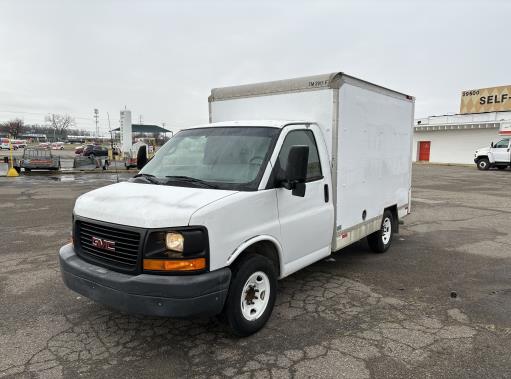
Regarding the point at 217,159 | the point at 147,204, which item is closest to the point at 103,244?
the point at 147,204

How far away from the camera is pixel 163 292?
3.12 meters

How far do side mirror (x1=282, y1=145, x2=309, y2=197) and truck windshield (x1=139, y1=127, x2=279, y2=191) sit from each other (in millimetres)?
275

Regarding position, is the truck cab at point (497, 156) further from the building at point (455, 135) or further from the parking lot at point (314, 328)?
the parking lot at point (314, 328)

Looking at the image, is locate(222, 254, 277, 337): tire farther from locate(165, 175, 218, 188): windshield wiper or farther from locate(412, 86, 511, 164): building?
locate(412, 86, 511, 164): building

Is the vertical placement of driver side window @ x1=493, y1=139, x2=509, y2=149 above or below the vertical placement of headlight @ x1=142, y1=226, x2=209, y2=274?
above

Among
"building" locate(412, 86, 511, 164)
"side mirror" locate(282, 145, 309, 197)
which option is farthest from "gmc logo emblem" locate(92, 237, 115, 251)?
"building" locate(412, 86, 511, 164)

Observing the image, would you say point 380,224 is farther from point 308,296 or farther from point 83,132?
point 83,132

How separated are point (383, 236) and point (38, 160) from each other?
21946mm

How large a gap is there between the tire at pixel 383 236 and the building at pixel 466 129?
31.3 meters

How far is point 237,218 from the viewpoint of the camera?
349 centimetres

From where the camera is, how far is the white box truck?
3188 millimetres

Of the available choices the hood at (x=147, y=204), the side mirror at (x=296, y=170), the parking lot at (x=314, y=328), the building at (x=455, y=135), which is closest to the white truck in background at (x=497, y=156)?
the building at (x=455, y=135)

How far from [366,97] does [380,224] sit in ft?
6.93

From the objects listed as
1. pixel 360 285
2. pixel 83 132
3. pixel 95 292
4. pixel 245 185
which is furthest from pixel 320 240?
pixel 83 132
